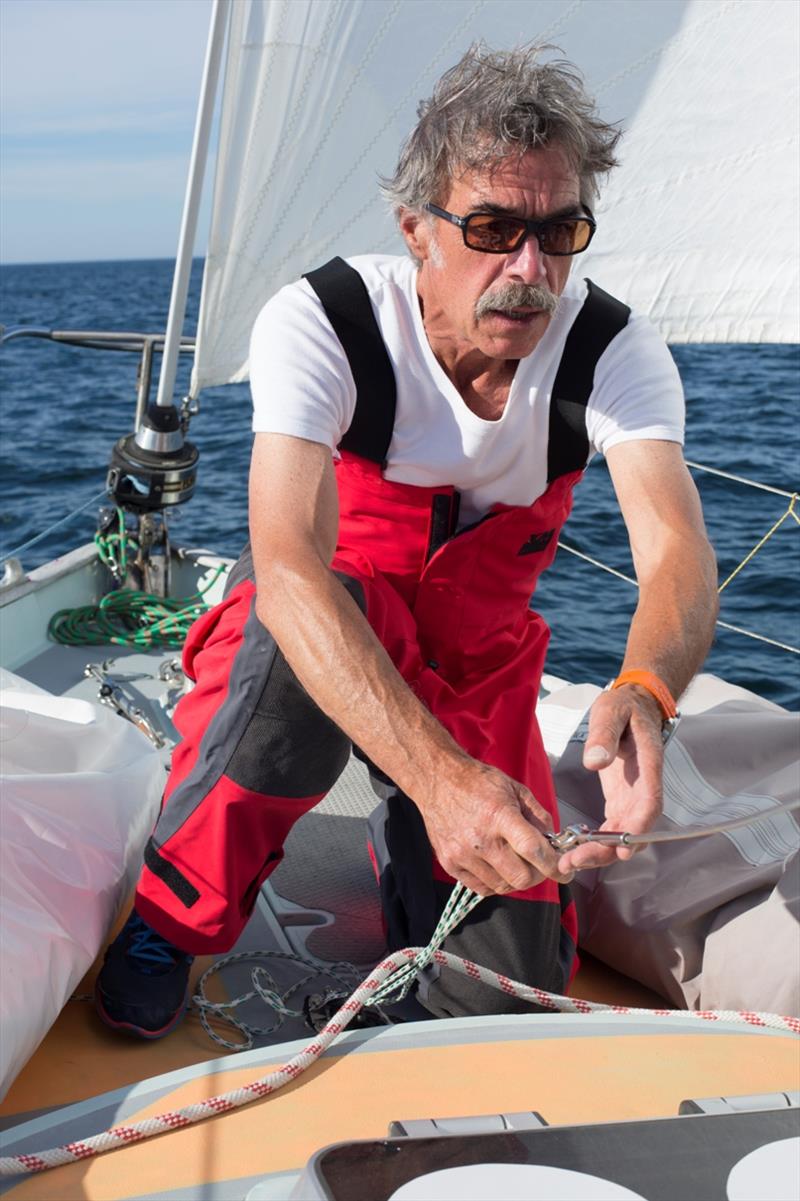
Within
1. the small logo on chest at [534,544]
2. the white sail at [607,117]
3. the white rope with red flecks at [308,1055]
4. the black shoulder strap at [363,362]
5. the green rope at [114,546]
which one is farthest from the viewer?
the green rope at [114,546]

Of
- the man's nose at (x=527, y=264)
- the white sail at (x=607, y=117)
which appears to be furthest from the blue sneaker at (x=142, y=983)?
Answer: the white sail at (x=607, y=117)

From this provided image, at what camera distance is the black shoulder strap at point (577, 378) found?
187 centimetres

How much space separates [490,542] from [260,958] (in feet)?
2.24

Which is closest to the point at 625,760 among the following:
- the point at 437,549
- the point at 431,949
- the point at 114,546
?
the point at 431,949

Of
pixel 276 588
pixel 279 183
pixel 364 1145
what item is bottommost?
pixel 364 1145

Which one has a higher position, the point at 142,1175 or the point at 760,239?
Result: the point at 760,239

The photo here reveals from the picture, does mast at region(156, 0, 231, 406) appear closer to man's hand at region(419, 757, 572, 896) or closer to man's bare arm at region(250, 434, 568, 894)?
man's bare arm at region(250, 434, 568, 894)

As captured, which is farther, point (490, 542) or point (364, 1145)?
point (490, 542)

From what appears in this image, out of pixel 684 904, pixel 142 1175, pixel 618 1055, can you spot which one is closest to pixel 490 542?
pixel 684 904

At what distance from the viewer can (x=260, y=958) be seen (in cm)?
187

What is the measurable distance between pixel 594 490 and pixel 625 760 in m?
7.54

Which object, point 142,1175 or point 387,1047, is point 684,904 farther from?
point 142,1175

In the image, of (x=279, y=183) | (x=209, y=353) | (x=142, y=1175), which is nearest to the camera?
(x=142, y=1175)

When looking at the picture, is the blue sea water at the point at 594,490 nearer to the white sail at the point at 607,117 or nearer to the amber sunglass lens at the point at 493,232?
the white sail at the point at 607,117
